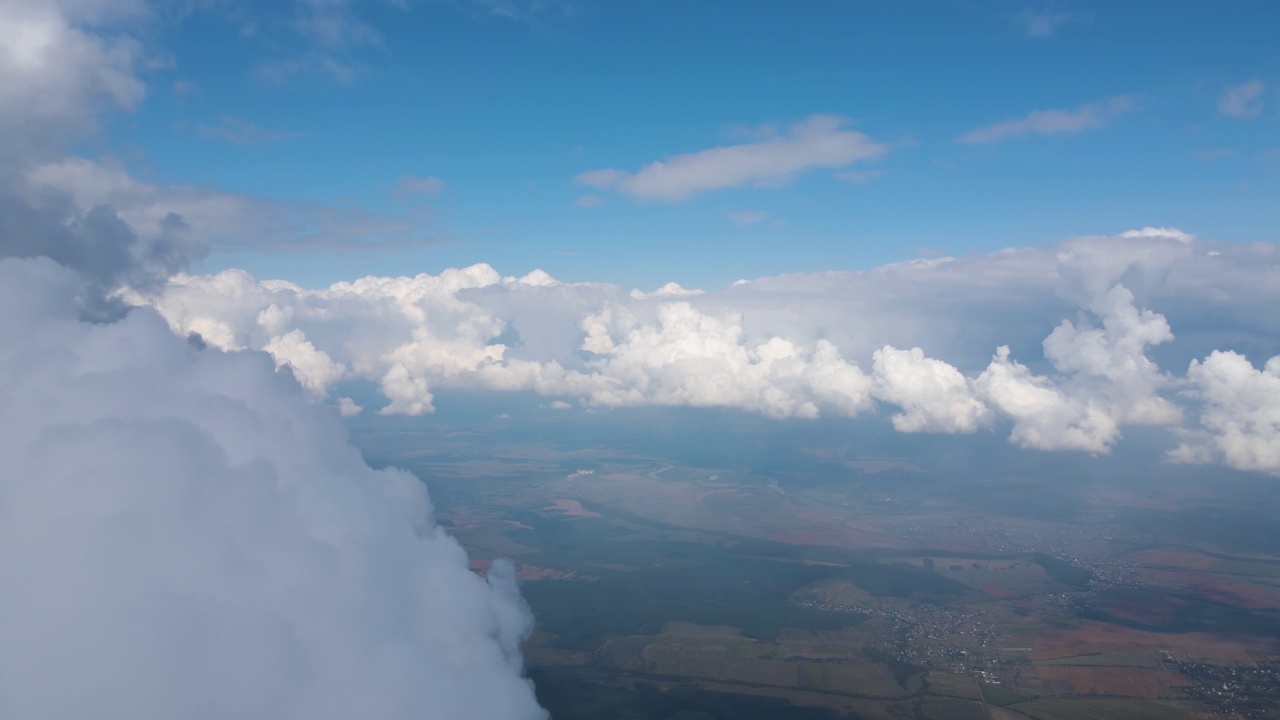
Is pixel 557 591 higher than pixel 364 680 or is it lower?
lower

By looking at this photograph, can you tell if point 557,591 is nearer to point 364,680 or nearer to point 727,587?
point 727,587

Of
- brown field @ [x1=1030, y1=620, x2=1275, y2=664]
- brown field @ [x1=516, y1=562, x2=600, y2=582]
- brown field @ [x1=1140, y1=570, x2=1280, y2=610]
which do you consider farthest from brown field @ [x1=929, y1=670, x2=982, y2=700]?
brown field @ [x1=516, y1=562, x2=600, y2=582]

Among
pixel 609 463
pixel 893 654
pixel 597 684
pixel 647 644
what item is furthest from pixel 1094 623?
pixel 609 463

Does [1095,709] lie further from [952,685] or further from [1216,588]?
[1216,588]

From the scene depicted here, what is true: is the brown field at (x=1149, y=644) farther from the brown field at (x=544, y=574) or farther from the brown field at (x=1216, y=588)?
the brown field at (x=544, y=574)

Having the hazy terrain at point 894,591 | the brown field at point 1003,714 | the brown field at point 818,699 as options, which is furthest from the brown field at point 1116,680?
the brown field at point 818,699

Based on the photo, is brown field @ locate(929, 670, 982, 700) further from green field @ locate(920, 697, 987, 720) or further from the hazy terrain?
green field @ locate(920, 697, 987, 720)
